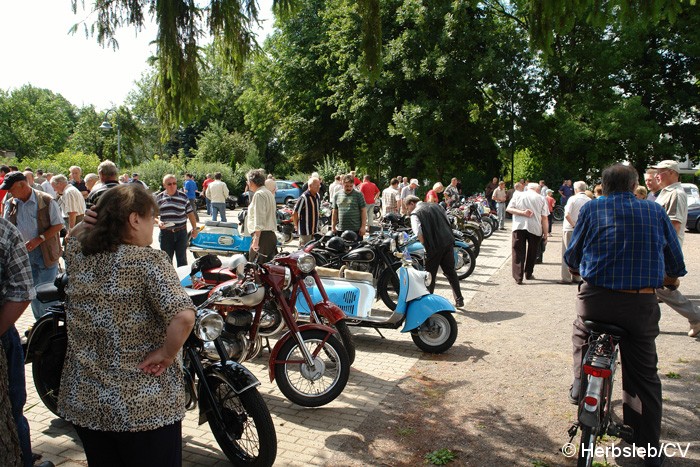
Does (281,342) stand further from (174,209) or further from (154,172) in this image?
(154,172)

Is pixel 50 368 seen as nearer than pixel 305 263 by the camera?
Yes

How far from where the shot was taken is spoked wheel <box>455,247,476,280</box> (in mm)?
10703

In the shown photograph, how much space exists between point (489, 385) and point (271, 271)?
87.1 inches

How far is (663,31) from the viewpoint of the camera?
28.5 m

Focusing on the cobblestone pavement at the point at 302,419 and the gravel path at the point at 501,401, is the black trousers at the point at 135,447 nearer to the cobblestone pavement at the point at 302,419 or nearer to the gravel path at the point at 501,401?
the cobblestone pavement at the point at 302,419

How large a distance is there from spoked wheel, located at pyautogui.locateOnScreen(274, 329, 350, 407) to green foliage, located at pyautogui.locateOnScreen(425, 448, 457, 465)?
979 millimetres

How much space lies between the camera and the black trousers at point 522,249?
33.5 feet

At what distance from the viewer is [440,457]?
12.8ft

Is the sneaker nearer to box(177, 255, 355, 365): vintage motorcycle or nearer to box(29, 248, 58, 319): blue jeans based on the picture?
box(177, 255, 355, 365): vintage motorcycle

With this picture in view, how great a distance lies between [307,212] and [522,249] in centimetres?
380

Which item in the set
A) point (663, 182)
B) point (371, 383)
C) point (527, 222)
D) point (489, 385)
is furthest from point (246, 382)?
point (527, 222)

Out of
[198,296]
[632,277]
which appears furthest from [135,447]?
[632,277]

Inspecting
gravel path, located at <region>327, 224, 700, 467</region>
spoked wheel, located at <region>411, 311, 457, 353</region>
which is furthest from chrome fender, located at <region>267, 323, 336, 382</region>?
spoked wheel, located at <region>411, 311, 457, 353</region>

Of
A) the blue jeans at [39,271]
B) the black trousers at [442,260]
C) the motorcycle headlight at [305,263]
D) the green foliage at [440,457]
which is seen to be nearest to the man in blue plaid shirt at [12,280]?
the motorcycle headlight at [305,263]
